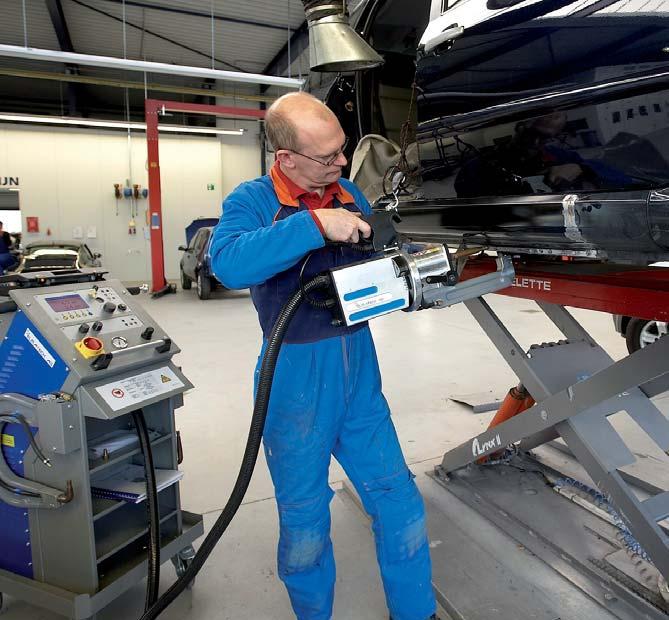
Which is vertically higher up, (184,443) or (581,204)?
(581,204)

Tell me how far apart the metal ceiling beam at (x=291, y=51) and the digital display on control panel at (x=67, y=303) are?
6.88m

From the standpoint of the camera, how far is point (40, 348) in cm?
133

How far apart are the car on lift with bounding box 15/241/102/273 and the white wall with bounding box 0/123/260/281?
2509 mm

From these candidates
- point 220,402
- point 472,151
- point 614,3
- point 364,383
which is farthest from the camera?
point 220,402

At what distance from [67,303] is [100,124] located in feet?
33.0

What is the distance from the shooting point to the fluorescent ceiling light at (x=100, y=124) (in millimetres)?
9570

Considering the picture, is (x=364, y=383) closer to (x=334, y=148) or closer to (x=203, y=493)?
(x=334, y=148)

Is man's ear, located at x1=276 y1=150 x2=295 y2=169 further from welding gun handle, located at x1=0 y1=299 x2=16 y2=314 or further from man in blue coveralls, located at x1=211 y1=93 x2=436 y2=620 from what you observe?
welding gun handle, located at x1=0 y1=299 x2=16 y2=314

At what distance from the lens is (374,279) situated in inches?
46.4

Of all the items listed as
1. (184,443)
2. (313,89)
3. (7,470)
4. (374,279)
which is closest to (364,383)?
(374,279)

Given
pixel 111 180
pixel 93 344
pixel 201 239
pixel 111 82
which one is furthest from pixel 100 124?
pixel 93 344

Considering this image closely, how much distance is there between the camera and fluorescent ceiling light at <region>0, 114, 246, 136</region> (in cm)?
957

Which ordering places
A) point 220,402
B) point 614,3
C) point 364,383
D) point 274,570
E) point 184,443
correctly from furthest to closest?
point 220,402 < point 184,443 < point 274,570 < point 364,383 < point 614,3

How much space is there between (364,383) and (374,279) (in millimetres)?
392
